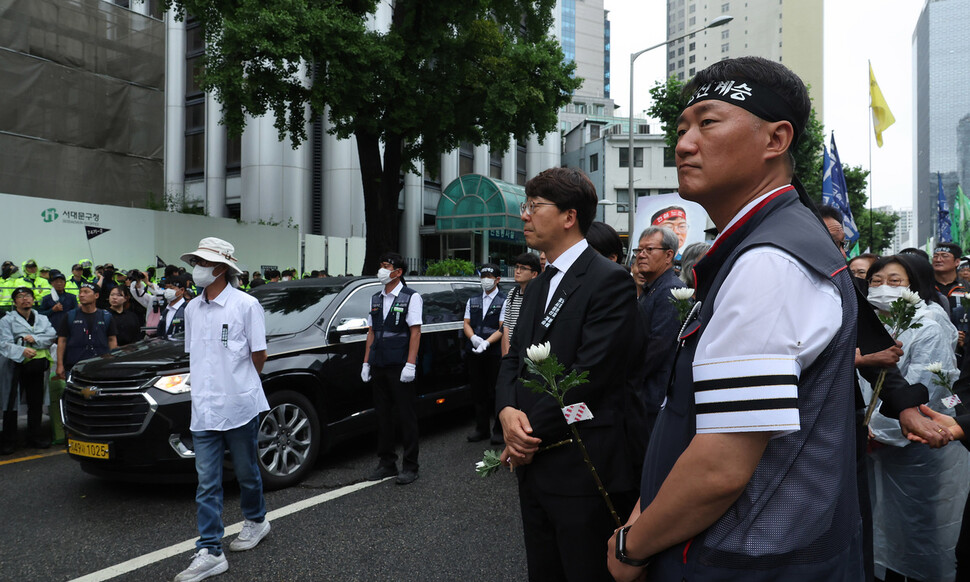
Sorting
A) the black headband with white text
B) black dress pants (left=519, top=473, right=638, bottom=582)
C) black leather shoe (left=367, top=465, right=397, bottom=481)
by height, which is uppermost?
the black headband with white text

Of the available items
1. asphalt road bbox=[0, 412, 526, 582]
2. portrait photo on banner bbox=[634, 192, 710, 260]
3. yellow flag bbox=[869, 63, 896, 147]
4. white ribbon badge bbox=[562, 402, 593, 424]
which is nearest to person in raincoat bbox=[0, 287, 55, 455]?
asphalt road bbox=[0, 412, 526, 582]

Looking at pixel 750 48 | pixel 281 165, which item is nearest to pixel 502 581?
pixel 281 165

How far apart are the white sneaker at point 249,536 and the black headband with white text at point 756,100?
3.98 metres

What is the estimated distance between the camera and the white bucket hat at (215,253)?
4.12 metres

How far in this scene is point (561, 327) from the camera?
2.39 meters

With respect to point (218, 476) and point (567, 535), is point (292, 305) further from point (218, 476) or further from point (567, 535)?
point (567, 535)

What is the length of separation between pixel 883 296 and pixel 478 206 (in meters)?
28.2

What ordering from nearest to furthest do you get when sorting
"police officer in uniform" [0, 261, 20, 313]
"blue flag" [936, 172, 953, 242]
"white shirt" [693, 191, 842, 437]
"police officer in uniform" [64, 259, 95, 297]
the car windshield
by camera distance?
"white shirt" [693, 191, 842, 437]
the car windshield
"police officer in uniform" [0, 261, 20, 313]
"police officer in uniform" [64, 259, 95, 297]
"blue flag" [936, 172, 953, 242]

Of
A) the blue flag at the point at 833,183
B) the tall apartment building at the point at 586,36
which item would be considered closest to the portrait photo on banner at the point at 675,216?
the blue flag at the point at 833,183

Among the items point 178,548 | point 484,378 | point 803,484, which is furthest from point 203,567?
point 484,378

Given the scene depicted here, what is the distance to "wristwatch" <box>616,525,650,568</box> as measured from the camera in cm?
135

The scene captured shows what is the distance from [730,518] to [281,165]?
29.0 meters

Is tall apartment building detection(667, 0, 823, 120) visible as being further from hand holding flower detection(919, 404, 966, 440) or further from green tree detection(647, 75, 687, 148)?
hand holding flower detection(919, 404, 966, 440)

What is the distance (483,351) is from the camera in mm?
7273
